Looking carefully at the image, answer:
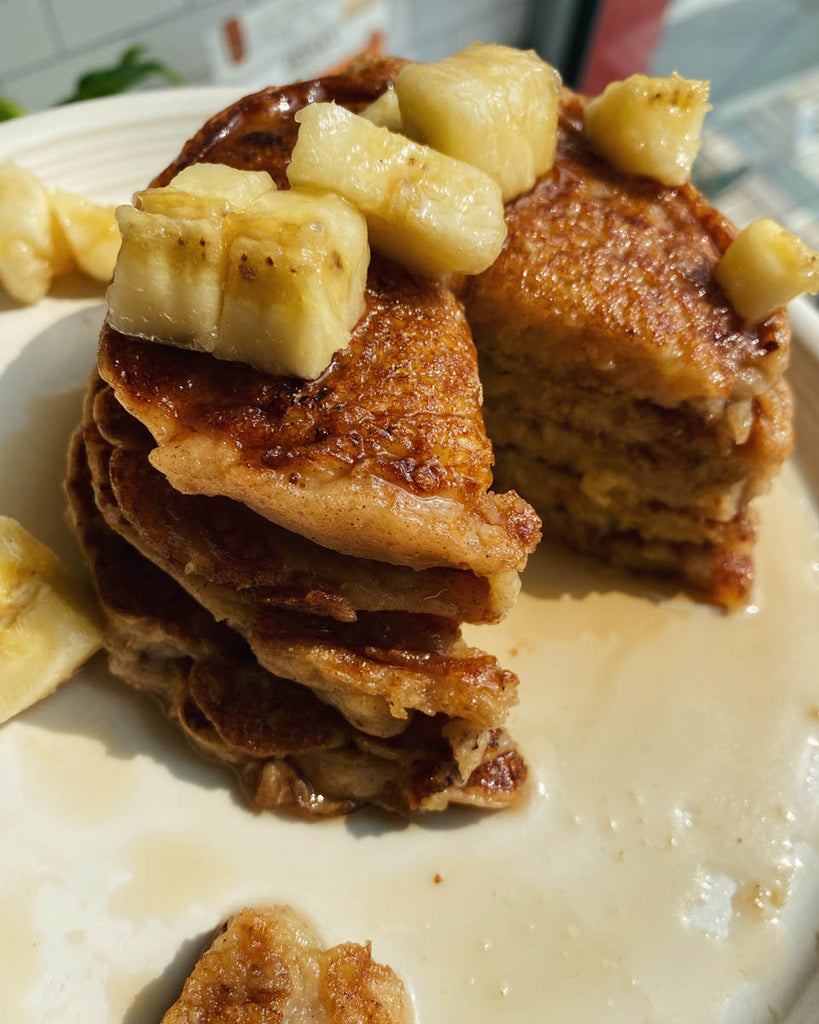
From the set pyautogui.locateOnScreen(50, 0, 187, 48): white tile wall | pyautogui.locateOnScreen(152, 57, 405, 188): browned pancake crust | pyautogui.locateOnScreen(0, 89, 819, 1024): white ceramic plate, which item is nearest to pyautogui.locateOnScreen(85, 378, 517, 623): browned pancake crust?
pyautogui.locateOnScreen(0, 89, 819, 1024): white ceramic plate

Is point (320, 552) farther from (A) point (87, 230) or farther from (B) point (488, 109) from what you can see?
(A) point (87, 230)

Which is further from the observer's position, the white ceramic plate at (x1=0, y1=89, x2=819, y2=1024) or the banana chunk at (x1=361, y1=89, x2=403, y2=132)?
the banana chunk at (x1=361, y1=89, x2=403, y2=132)

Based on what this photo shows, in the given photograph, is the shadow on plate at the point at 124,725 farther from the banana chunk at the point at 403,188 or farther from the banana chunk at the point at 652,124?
the banana chunk at the point at 652,124

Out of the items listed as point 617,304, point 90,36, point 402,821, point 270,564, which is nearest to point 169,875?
point 402,821

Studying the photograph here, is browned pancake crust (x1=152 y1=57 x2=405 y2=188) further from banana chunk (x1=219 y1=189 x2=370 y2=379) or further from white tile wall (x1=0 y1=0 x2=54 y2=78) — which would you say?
white tile wall (x1=0 y1=0 x2=54 y2=78)

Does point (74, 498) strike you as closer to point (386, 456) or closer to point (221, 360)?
point (221, 360)

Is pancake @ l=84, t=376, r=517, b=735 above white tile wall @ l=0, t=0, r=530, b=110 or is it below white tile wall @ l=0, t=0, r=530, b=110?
below

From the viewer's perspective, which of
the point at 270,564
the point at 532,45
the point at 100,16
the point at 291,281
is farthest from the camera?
the point at 532,45
